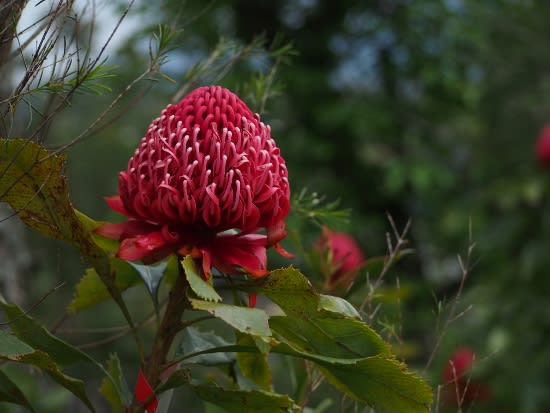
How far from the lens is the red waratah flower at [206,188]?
3.74ft

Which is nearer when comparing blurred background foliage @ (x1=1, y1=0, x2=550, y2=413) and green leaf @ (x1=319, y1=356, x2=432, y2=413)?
green leaf @ (x1=319, y1=356, x2=432, y2=413)

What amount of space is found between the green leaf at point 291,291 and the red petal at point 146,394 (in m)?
0.19

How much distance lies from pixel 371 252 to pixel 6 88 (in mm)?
4255

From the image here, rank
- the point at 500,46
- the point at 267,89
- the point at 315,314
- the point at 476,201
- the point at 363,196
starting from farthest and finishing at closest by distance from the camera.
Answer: the point at 500,46
the point at 363,196
the point at 476,201
the point at 267,89
the point at 315,314

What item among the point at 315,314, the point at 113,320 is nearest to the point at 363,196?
the point at 113,320

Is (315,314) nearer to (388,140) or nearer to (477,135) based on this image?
(388,140)

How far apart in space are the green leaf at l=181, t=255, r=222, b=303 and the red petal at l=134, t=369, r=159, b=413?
17cm

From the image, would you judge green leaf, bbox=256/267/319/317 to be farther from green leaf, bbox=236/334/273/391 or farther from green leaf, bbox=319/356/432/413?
green leaf, bbox=236/334/273/391

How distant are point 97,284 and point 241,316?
422 mm

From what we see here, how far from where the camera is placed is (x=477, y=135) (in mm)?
7309

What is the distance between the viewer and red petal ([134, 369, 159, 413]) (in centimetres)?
117

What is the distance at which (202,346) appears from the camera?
51.0 inches

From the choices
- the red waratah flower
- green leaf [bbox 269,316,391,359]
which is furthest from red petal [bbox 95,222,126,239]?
green leaf [bbox 269,316,391,359]

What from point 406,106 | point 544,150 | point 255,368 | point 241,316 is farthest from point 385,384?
point 406,106
